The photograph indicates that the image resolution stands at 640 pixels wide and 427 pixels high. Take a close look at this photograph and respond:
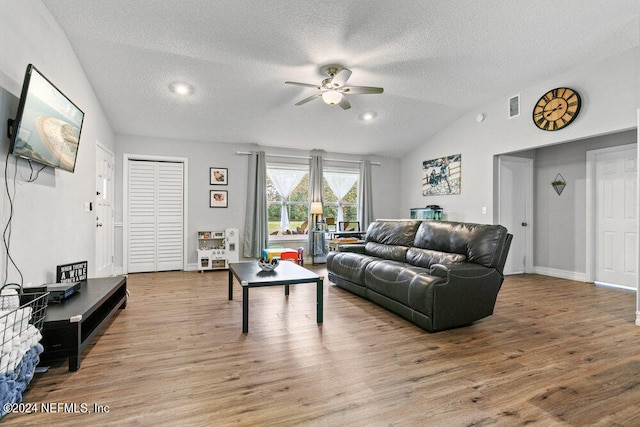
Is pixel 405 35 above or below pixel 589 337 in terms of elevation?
above

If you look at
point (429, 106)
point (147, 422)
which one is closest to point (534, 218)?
point (429, 106)

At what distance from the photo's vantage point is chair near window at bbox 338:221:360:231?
6895mm

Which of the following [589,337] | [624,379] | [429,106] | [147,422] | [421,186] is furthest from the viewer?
[421,186]

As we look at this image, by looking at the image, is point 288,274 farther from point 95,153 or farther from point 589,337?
point 95,153

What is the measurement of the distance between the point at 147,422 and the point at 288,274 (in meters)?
1.73

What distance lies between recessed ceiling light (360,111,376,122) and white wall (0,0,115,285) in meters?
4.02

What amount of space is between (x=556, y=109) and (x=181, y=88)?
205 inches

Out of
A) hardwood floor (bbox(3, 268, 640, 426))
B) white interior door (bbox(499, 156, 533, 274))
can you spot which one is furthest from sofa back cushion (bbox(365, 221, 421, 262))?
white interior door (bbox(499, 156, 533, 274))

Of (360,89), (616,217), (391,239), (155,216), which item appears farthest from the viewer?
(155,216)

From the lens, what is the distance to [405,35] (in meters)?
3.45

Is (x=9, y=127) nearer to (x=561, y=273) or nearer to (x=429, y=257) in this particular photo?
(x=429, y=257)

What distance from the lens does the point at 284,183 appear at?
6.70 metres

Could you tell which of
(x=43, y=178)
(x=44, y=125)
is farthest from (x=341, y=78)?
(x=43, y=178)

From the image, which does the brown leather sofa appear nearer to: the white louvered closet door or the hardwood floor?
the hardwood floor
